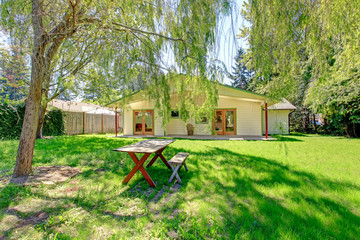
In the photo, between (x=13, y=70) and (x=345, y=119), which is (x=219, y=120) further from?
(x=13, y=70)

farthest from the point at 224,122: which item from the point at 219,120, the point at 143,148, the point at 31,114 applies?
the point at 31,114

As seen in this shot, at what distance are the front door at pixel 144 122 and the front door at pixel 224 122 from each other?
4.83 meters

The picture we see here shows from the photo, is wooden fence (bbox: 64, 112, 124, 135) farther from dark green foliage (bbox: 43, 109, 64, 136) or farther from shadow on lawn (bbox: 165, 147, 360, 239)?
shadow on lawn (bbox: 165, 147, 360, 239)

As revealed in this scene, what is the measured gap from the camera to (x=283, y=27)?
2.20m

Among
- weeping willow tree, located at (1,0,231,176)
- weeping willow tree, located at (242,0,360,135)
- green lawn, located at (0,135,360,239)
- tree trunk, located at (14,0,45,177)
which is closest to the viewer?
green lawn, located at (0,135,360,239)

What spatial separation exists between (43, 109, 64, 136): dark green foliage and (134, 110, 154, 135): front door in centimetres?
541

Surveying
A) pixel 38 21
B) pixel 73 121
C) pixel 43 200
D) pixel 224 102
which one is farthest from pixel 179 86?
pixel 73 121

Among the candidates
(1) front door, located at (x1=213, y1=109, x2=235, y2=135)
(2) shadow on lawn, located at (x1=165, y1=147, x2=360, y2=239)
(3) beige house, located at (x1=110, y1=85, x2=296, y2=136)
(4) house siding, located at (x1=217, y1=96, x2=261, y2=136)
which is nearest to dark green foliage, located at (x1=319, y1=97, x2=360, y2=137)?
(4) house siding, located at (x1=217, y1=96, x2=261, y2=136)

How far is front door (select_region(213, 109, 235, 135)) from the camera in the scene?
A: 1248cm

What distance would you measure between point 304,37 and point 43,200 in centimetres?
449

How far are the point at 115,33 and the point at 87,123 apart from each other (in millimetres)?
13330

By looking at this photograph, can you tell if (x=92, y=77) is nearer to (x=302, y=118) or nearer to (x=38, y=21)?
(x=38, y=21)

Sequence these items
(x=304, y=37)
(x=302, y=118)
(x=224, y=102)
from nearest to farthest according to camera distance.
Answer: (x=304, y=37) → (x=224, y=102) → (x=302, y=118)

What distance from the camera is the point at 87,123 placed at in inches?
602
